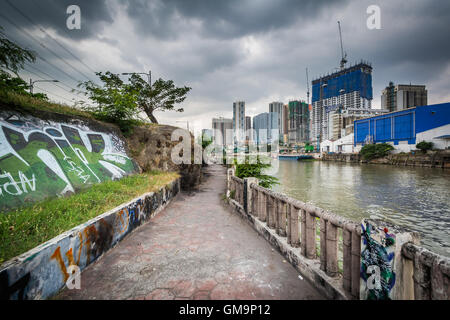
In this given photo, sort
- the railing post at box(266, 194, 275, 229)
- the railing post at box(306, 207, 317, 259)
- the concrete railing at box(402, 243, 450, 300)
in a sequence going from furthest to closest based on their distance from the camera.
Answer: the railing post at box(266, 194, 275, 229)
the railing post at box(306, 207, 317, 259)
the concrete railing at box(402, 243, 450, 300)

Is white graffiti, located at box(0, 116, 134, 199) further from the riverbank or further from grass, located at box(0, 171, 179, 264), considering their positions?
the riverbank

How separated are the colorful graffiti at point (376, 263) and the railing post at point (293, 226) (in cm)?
148

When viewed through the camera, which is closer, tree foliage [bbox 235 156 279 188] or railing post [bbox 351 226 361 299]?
railing post [bbox 351 226 361 299]

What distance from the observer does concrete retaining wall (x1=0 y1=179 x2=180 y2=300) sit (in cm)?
211

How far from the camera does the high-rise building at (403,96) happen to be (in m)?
106

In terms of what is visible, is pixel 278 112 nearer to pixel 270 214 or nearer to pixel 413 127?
pixel 413 127

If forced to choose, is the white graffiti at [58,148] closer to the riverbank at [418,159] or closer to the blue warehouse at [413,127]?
the riverbank at [418,159]

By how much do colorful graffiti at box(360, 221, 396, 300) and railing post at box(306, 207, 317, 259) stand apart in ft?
3.34

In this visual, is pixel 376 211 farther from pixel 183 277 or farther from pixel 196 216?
pixel 183 277

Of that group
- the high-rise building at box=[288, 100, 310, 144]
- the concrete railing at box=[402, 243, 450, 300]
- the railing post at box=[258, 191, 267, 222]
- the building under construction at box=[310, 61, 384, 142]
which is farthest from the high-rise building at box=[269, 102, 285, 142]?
the concrete railing at box=[402, 243, 450, 300]

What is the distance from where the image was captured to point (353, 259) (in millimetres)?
2416

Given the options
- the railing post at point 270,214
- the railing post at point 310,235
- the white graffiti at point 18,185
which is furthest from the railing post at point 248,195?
the white graffiti at point 18,185

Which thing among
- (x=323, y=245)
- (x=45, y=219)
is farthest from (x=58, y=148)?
(x=323, y=245)
